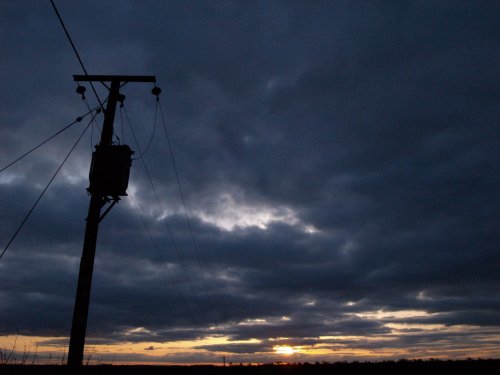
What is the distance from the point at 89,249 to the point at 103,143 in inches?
134

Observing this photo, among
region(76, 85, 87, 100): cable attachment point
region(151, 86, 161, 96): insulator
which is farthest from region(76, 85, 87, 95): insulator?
region(151, 86, 161, 96): insulator

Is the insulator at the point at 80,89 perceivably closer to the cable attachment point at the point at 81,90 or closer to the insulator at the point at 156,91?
the cable attachment point at the point at 81,90

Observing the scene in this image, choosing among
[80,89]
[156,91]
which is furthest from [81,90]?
[156,91]

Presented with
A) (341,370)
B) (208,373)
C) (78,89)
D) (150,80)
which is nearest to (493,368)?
(341,370)

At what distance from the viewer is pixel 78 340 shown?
10547 mm

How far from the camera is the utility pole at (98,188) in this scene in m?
10.7

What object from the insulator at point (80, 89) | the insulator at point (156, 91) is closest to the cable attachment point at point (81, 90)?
the insulator at point (80, 89)

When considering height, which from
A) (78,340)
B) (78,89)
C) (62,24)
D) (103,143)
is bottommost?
(78,340)

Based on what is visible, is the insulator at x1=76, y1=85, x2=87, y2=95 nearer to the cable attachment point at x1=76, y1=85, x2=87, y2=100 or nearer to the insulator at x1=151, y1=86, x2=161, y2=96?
the cable attachment point at x1=76, y1=85, x2=87, y2=100

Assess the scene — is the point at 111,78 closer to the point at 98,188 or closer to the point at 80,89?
the point at 80,89

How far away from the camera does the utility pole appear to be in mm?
10680

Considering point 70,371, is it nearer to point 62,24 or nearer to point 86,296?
point 86,296

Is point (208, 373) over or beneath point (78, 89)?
beneath

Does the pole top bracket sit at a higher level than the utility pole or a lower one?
higher
